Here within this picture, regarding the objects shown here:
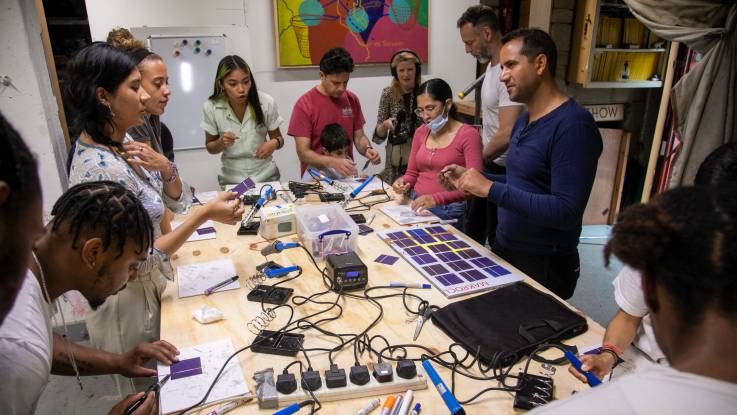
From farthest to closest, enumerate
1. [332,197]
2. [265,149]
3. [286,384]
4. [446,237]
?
[265,149] → [332,197] → [446,237] → [286,384]

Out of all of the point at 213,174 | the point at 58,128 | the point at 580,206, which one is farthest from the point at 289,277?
the point at 213,174

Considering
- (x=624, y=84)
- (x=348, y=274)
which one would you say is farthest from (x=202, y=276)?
(x=624, y=84)

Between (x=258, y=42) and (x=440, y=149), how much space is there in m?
2.14

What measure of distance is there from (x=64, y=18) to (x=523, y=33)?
11.1 feet

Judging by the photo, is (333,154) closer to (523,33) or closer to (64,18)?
(523,33)

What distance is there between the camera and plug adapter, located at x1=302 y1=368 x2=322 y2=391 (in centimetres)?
109

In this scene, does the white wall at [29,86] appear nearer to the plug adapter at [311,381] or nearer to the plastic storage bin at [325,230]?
the plastic storage bin at [325,230]

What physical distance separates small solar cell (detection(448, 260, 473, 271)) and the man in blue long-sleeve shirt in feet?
0.85

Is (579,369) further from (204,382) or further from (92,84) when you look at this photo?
(92,84)

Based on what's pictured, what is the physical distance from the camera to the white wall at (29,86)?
219 centimetres

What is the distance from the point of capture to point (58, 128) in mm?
2553

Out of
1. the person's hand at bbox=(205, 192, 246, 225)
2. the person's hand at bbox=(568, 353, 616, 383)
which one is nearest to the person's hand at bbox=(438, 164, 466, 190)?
the person's hand at bbox=(205, 192, 246, 225)

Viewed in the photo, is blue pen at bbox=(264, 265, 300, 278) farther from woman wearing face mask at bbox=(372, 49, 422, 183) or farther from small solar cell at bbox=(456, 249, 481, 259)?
woman wearing face mask at bbox=(372, 49, 422, 183)

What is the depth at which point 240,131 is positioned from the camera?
296 centimetres
